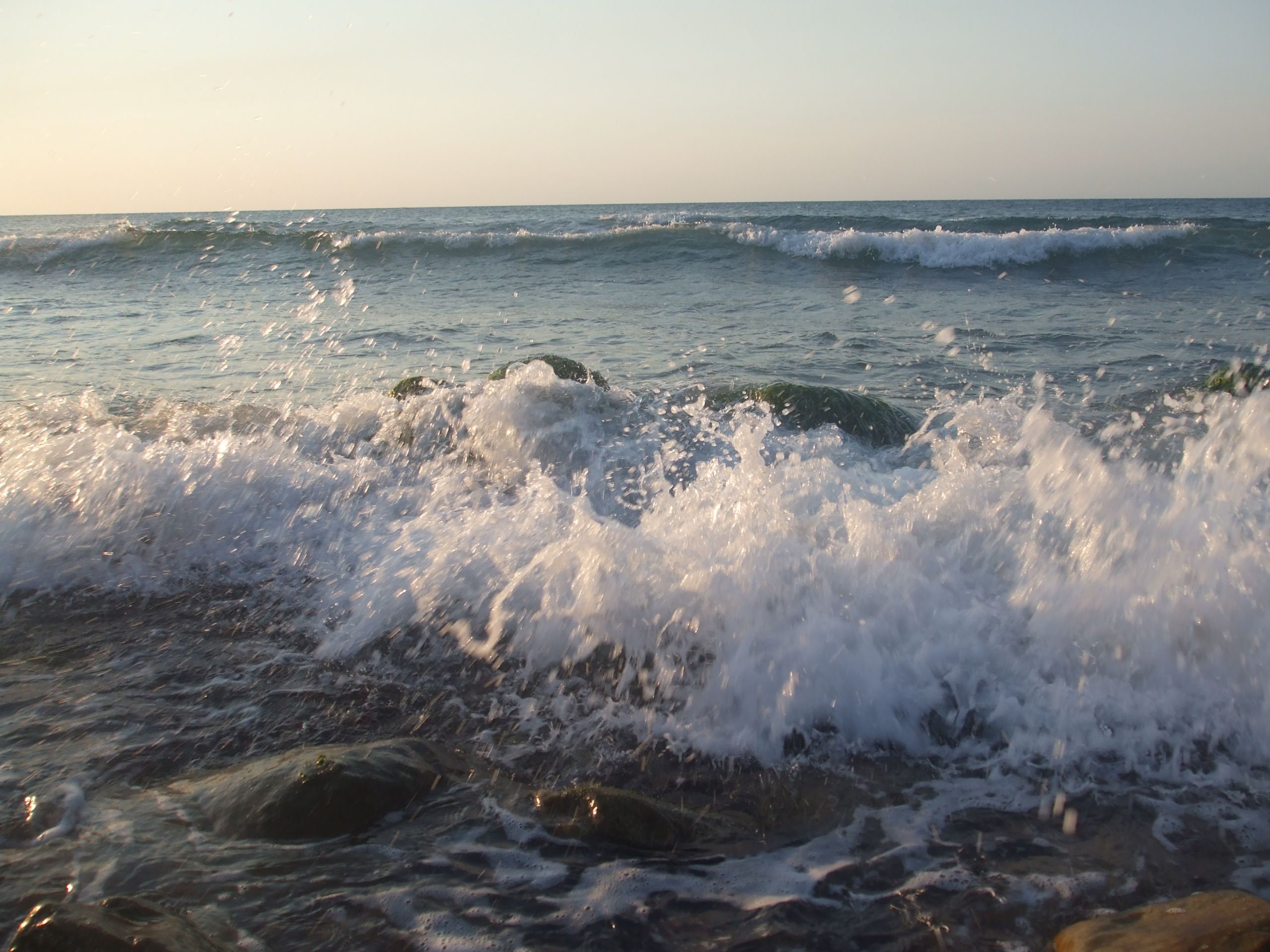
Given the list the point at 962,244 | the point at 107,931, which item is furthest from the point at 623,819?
the point at 962,244

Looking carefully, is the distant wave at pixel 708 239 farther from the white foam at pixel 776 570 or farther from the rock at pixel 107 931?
the rock at pixel 107 931

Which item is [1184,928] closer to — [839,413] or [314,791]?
[314,791]

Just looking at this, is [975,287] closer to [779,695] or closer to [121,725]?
[779,695]

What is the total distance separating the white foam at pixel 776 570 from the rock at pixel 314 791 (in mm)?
531

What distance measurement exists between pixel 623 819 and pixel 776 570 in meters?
1.37

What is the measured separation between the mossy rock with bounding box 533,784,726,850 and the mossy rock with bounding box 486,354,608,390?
15.5 feet

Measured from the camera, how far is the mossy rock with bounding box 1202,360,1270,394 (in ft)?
22.5

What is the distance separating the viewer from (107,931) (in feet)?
5.63

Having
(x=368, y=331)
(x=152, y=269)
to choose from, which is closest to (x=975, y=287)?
(x=368, y=331)

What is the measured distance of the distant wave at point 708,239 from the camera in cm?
1708

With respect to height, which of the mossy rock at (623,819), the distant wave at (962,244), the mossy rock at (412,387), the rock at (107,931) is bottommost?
the mossy rock at (623,819)

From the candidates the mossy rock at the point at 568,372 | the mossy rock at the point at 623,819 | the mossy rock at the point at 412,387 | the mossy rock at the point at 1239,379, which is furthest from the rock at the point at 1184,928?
the mossy rock at the point at 1239,379

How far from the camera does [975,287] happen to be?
14.2 m

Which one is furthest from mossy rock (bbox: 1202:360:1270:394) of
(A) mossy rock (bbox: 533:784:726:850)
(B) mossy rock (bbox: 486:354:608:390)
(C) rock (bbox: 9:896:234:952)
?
(C) rock (bbox: 9:896:234:952)
